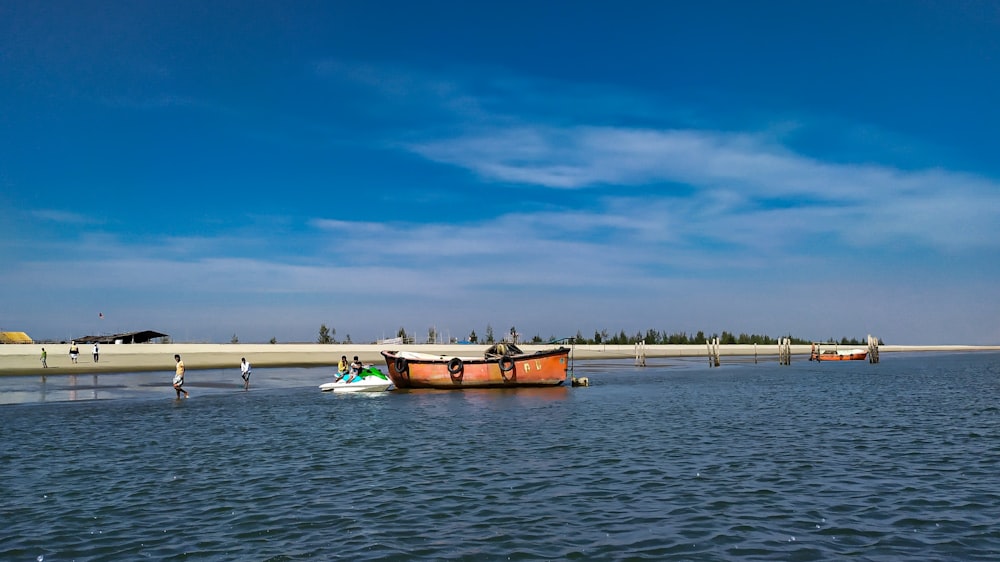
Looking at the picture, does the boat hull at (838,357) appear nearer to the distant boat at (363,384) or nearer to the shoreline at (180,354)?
the shoreline at (180,354)

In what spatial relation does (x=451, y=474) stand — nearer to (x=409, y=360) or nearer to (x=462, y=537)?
(x=462, y=537)

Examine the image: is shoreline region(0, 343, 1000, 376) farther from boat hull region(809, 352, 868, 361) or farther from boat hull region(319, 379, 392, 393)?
boat hull region(809, 352, 868, 361)

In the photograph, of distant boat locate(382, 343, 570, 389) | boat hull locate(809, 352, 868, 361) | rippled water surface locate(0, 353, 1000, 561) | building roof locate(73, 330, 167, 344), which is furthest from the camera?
boat hull locate(809, 352, 868, 361)

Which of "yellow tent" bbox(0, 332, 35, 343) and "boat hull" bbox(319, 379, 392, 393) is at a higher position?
"yellow tent" bbox(0, 332, 35, 343)

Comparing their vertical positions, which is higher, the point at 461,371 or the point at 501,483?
the point at 461,371

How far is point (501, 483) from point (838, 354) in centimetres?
10630

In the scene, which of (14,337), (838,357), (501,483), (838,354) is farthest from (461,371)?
(838,357)

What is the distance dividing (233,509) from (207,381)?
131 feet

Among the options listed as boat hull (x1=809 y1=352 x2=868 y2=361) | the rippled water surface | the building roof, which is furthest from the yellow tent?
boat hull (x1=809 y1=352 x2=868 y2=361)

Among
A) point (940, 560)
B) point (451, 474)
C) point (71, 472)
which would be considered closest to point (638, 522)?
point (940, 560)

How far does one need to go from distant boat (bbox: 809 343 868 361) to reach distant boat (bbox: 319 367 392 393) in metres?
83.8

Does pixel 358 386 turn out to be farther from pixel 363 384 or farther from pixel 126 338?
pixel 126 338

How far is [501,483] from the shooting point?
49.1 ft

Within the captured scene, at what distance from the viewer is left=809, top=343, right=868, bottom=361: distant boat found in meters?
106
